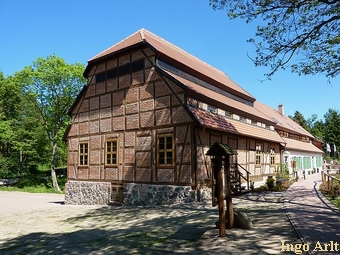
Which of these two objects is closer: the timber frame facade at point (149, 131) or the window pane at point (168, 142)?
the timber frame facade at point (149, 131)

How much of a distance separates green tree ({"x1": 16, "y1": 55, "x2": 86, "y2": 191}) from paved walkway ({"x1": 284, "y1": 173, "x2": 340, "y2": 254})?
1044 inches

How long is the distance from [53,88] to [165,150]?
22268 mm

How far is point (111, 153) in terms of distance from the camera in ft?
54.7

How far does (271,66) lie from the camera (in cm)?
1096

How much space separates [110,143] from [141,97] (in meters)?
3.67

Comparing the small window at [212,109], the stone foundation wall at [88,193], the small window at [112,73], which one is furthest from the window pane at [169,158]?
the small window at [112,73]

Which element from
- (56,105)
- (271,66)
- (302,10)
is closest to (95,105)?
(271,66)

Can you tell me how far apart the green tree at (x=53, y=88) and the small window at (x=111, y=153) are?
56.0ft

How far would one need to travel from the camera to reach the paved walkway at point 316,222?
5.76m

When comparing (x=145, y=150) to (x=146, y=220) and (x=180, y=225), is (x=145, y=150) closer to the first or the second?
(x=146, y=220)

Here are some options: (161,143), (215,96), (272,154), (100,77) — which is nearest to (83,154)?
(100,77)

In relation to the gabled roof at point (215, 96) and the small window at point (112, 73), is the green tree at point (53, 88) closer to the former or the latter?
the small window at point (112, 73)

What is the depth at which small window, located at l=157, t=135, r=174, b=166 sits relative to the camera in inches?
542

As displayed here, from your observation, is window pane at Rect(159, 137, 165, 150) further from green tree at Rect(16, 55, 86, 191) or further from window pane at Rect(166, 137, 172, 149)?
green tree at Rect(16, 55, 86, 191)
